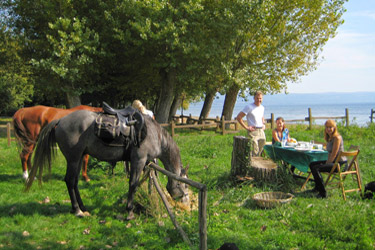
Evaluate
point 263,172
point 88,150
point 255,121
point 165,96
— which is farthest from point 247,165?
point 165,96

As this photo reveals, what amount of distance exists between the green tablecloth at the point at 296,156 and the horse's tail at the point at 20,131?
18.6ft

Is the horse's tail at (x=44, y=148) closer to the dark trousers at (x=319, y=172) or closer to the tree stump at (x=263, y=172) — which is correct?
the tree stump at (x=263, y=172)

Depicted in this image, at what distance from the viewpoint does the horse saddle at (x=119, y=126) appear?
5332 millimetres

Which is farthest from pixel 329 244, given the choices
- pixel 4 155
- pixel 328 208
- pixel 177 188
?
pixel 4 155

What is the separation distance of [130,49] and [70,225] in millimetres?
14547

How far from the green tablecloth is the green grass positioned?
1.43ft

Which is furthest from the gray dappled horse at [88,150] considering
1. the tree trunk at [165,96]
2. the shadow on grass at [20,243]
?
the tree trunk at [165,96]

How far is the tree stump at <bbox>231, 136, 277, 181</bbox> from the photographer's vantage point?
23.4 ft

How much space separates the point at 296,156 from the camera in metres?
7.15

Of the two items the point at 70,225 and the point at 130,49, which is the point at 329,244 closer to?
the point at 70,225

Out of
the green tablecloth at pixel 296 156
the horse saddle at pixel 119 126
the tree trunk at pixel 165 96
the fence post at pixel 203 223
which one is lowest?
the fence post at pixel 203 223

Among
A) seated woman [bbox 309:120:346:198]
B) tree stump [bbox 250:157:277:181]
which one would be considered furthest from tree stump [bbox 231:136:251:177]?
seated woman [bbox 309:120:346:198]

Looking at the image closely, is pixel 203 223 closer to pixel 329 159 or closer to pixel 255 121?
pixel 329 159

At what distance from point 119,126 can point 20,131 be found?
354 centimetres
